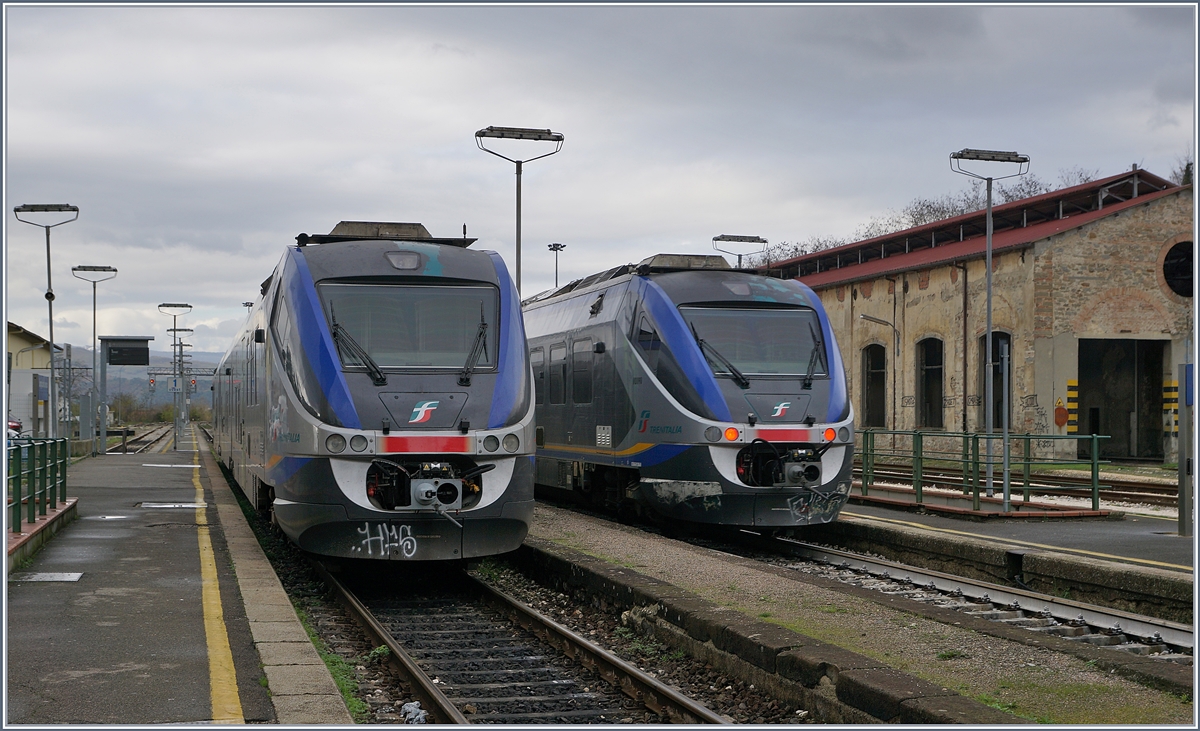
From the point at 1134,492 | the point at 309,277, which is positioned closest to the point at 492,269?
the point at 309,277

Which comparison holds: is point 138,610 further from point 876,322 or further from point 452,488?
point 876,322

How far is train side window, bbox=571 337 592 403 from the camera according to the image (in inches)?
631

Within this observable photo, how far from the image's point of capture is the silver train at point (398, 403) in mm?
9875

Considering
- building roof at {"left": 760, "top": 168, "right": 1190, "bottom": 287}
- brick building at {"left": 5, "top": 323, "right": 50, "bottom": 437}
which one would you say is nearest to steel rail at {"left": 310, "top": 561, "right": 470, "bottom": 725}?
building roof at {"left": 760, "top": 168, "right": 1190, "bottom": 287}

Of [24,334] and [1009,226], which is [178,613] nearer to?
[1009,226]

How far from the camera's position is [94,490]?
68.6ft

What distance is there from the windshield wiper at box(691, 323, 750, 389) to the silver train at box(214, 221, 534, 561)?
2899 millimetres

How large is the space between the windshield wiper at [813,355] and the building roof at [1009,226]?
21.4 metres

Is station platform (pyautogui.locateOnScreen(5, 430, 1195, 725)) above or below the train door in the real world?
below

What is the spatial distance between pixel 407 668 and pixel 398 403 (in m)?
2.95

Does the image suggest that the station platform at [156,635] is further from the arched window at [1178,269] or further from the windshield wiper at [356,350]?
the arched window at [1178,269]

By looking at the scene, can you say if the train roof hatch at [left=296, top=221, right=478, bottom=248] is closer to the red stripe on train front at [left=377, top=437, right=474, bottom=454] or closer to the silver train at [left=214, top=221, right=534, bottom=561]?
the silver train at [left=214, top=221, right=534, bottom=561]

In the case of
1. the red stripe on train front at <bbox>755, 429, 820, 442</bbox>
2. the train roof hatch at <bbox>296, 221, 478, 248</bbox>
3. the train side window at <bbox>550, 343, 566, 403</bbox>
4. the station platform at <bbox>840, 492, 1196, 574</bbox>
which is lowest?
the station platform at <bbox>840, 492, 1196, 574</bbox>

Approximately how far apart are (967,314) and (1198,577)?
29284 mm
